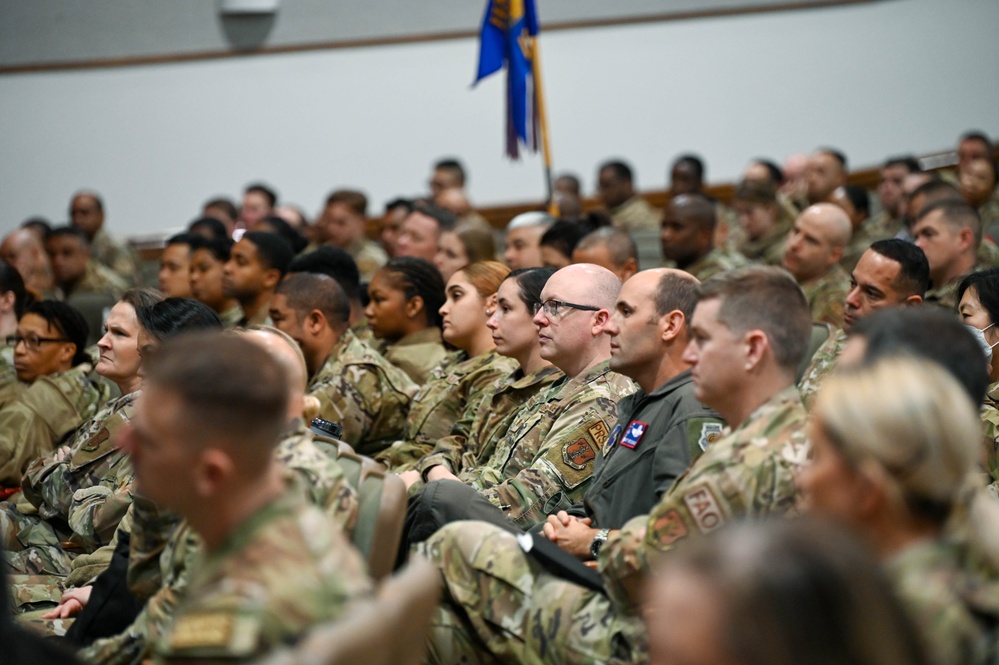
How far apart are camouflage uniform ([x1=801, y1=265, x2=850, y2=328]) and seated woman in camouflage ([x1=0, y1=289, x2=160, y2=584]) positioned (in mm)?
2689

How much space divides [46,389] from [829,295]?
312cm

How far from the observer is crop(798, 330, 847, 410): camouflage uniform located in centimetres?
345

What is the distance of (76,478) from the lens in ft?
10.8

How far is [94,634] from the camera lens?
7.45 feet

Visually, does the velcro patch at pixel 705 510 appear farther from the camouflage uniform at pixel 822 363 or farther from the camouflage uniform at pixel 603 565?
the camouflage uniform at pixel 822 363

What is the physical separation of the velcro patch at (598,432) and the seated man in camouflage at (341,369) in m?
1.13

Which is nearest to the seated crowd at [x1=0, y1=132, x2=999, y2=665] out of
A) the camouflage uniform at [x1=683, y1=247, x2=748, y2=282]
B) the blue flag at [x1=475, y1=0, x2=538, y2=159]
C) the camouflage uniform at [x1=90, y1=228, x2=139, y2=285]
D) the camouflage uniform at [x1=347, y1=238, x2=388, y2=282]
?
the camouflage uniform at [x1=683, y1=247, x2=748, y2=282]

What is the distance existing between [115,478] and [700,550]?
7.66 feet

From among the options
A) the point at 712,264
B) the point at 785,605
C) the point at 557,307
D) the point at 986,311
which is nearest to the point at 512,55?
the point at 712,264

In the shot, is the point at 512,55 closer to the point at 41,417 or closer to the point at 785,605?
the point at 41,417

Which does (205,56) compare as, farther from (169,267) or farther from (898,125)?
(898,125)

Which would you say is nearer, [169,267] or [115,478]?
[115,478]

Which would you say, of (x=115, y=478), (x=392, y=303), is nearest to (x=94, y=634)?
(x=115, y=478)

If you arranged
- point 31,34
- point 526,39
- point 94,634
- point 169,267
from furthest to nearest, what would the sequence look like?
point 31,34
point 526,39
point 169,267
point 94,634
